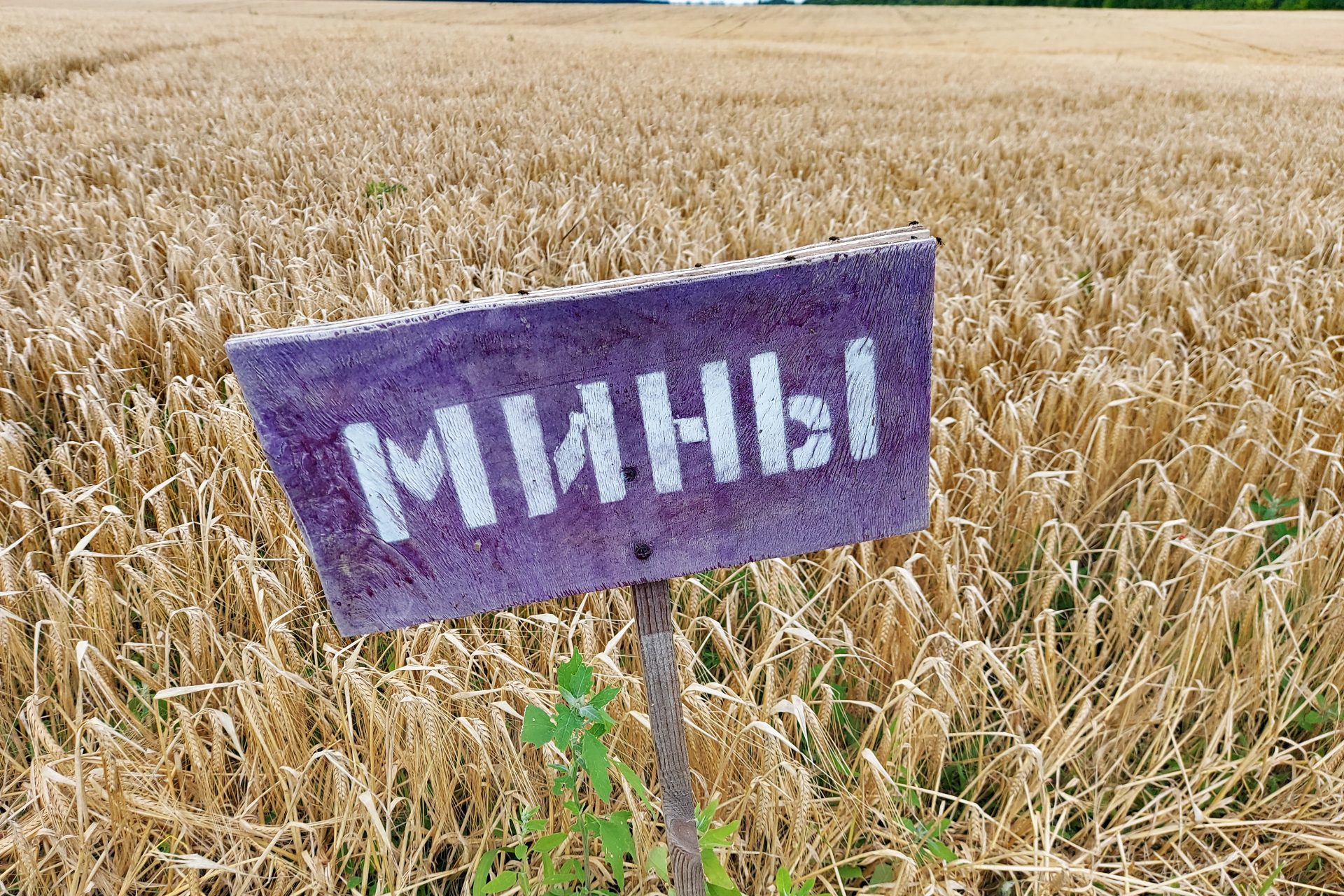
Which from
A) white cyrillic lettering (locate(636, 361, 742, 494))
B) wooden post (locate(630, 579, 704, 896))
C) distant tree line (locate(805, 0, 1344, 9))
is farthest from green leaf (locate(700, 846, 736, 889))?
distant tree line (locate(805, 0, 1344, 9))

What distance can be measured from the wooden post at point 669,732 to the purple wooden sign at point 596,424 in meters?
0.08

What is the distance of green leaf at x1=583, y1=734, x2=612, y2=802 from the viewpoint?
0.71 metres

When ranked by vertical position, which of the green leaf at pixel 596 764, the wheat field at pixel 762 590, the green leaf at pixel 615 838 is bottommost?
the wheat field at pixel 762 590

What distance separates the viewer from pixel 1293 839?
112 cm

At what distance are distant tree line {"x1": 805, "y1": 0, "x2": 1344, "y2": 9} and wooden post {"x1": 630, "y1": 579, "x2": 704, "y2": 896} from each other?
151 ft

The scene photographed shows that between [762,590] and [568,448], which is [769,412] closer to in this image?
[568,448]

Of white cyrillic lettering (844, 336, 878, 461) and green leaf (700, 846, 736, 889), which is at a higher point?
white cyrillic lettering (844, 336, 878, 461)

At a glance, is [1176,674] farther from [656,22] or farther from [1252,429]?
[656,22]

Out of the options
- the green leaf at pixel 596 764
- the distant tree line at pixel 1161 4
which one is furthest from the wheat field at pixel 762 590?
the distant tree line at pixel 1161 4

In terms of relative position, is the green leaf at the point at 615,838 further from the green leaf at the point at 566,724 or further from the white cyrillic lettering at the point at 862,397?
the white cyrillic lettering at the point at 862,397

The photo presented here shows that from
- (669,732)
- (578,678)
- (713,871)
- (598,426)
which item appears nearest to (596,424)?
(598,426)

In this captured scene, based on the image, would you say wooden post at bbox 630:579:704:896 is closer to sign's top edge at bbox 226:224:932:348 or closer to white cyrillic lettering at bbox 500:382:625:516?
white cyrillic lettering at bbox 500:382:625:516

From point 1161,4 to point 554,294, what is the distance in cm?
5195

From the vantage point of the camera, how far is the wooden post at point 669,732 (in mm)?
871
